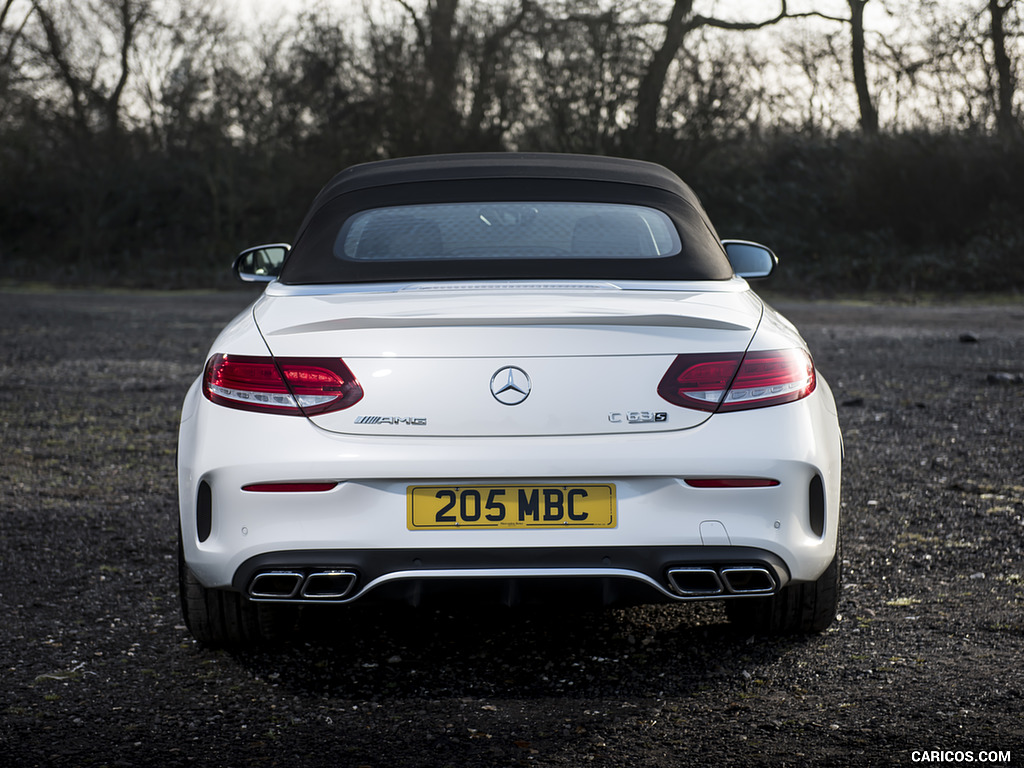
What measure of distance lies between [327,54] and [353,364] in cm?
2520

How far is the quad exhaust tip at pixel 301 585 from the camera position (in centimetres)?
299

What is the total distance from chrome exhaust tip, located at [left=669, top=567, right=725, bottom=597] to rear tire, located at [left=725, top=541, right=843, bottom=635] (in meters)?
0.53

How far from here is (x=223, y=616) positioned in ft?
11.3

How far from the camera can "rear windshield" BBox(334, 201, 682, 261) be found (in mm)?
3941

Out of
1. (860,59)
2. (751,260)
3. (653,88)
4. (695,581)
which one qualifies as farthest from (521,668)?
(860,59)

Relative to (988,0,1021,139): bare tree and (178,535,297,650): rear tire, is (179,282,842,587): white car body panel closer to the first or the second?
(178,535,297,650): rear tire

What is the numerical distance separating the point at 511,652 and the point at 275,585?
2.75ft

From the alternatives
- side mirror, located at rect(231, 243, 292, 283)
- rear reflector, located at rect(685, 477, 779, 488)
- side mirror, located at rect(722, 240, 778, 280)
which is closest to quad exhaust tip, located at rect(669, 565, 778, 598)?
rear reflector, located at rect(685, 477, 779, 488)

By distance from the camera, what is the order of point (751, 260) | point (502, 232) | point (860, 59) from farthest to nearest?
point (860, 59)
point (751, 260)
point (502, 232)

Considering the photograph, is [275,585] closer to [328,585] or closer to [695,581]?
[328,585]

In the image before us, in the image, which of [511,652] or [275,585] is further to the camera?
[511,652]

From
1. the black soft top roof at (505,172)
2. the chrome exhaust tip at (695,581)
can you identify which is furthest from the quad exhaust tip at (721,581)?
the black soft top roof at (505,172)

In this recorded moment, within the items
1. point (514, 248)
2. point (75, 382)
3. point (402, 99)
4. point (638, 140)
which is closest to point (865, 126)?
point (638, 140)

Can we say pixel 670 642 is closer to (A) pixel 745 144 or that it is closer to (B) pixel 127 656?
(B) pixel 127 656
